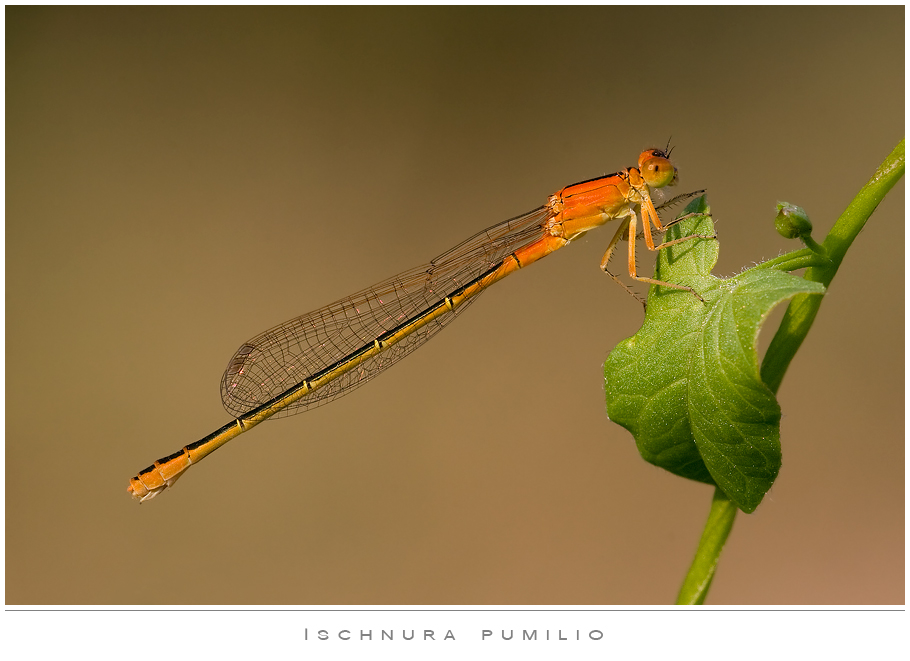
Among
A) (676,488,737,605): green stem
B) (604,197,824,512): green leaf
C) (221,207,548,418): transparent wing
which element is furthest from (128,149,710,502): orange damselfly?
(676,488,737,605): green stem

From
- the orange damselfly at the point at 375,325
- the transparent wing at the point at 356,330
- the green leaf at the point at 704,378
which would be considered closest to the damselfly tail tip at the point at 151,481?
the orange damselfly at the point at 375,325

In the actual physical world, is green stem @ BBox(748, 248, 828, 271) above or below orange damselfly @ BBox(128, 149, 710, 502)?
below

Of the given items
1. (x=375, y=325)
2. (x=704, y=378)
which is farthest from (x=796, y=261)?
(x=375, y=325)

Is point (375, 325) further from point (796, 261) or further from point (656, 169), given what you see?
point (796, 261)

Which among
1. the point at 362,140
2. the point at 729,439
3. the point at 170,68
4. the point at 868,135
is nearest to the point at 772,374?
the point at 729,439

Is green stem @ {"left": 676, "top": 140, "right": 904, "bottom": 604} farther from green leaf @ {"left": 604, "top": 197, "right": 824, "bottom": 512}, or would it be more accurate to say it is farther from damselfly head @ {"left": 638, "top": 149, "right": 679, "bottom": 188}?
damselfly head @ {"left": 638, "top": 149, "right": 679, "bottom": 188}

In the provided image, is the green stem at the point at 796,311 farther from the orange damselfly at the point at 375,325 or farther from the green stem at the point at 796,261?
the orange damselfly at the point at 375,325

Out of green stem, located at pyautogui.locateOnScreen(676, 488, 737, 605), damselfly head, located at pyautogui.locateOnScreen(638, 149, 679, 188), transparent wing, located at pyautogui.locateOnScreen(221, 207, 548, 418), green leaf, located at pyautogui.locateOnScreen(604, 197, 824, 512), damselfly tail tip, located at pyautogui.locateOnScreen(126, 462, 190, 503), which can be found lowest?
green stem, located at pyautogui.locateOnScreen(676, 488, 737, 605)
